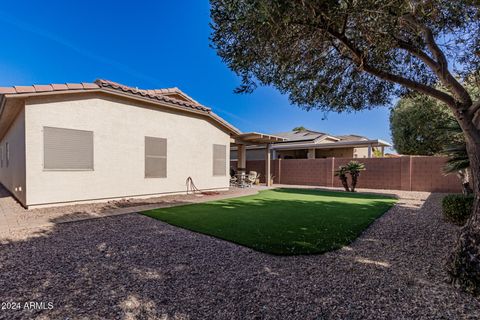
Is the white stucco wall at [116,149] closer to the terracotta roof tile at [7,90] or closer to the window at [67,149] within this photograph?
the window at [67,149]

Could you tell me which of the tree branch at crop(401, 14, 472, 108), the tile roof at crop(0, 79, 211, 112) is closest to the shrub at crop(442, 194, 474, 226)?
the tree branch at crop(401, 14, 472, 108)

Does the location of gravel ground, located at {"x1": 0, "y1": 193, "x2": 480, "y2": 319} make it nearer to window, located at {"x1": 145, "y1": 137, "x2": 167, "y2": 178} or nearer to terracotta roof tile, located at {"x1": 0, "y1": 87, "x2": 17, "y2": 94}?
terracotta roof tile, located at {"x1": 0, "y1": 87, "x2": 17, "y2": 94}

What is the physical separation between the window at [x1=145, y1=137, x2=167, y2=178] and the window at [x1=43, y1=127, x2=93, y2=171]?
86.5 inches

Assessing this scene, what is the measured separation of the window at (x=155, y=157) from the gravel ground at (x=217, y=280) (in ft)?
17.5

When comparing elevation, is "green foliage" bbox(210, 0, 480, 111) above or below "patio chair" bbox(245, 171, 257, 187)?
above

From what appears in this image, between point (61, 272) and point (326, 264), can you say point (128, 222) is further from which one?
point (326, 264)

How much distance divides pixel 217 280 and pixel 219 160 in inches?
421

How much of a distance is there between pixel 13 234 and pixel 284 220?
20.8ft

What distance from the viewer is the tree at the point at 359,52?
342 centimetres

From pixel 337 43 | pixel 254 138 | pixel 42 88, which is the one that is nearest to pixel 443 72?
pixel 337 43

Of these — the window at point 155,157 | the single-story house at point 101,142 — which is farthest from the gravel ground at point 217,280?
the window at point 155,157

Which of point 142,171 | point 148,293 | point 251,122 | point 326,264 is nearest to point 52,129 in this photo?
point 142,171

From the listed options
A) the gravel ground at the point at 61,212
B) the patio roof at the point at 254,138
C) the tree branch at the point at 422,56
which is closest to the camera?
the tree branch at the point at 422,56

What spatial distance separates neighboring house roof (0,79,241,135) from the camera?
23.3 feet
